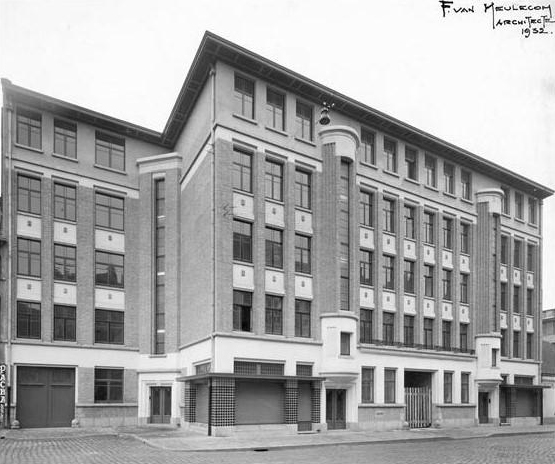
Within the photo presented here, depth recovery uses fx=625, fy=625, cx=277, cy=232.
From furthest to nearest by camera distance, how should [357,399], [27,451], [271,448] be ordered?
[357,399]
[271,448]
[27,451]

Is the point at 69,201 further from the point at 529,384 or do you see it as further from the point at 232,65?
the point at 529,384

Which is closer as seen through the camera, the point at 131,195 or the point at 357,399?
the point at 357,399

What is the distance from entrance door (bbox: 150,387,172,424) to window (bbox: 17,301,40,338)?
747 centimetres

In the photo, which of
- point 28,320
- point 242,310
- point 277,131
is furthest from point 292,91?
point 28,320

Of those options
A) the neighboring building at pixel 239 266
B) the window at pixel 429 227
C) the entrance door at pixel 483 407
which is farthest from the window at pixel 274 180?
the entrance door at pixel 483 407

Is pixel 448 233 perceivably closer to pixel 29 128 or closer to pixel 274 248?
pixel 274 248

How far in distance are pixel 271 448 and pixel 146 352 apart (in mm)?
14815

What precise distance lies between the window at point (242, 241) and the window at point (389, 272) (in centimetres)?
1012

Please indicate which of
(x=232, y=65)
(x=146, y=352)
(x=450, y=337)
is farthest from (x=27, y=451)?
(x=450, y=337)

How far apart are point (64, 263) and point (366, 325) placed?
1722 cm

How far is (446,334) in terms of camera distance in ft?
132

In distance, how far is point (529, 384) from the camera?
1794 inches

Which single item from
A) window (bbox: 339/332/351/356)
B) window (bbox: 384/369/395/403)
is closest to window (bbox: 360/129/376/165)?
window (bbox: 339/332/351/356)

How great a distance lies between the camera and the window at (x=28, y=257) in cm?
3331
